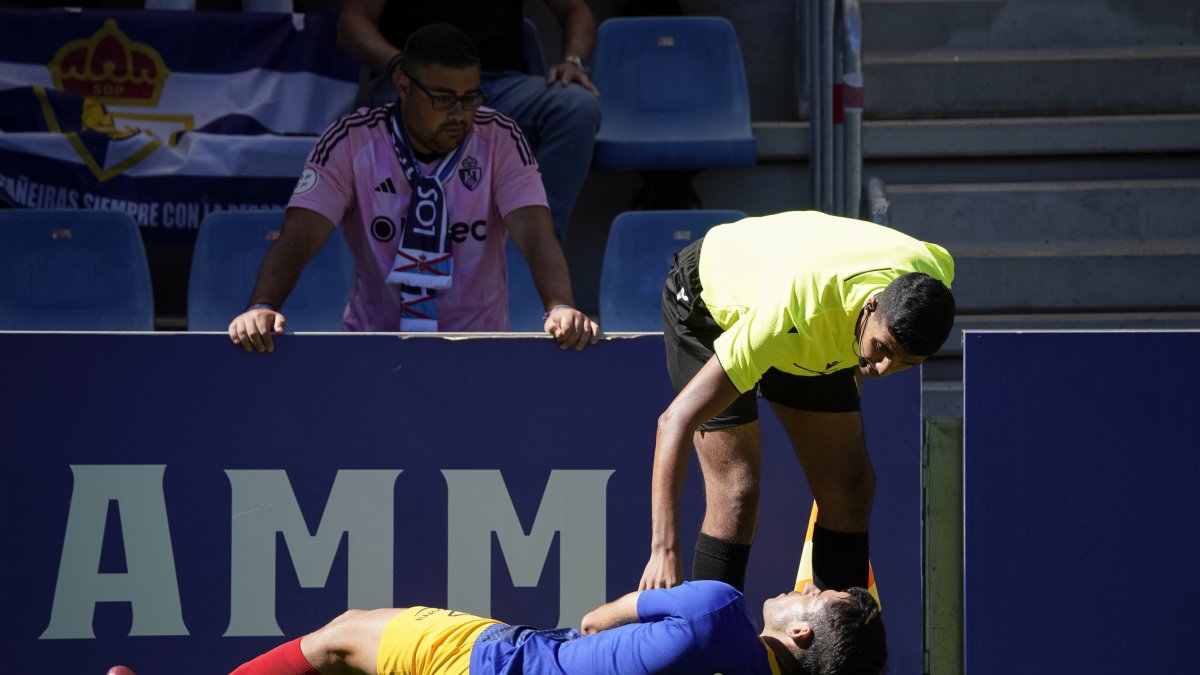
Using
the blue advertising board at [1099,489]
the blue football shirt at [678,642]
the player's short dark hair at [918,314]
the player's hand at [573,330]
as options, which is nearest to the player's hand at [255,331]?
the player's hand at [573,330]

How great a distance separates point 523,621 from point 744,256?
130cm

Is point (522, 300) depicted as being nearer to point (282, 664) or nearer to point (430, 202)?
point (430, 202)

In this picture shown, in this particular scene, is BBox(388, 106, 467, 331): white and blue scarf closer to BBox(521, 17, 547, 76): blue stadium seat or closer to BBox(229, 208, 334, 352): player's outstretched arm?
BBox(229, 208, 334, 352): player's outstretched arm

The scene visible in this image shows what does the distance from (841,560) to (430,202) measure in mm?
1748

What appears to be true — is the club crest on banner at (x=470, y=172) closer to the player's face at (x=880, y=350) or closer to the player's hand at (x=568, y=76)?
the player's hand at (x=568, y=76)

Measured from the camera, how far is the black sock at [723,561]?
141 inches

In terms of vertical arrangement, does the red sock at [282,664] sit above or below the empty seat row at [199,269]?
below

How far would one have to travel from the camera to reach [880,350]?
9.50 feet

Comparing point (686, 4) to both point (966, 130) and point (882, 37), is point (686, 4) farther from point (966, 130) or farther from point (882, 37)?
point (966, 130)

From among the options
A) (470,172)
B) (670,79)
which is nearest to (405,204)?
(470,172)

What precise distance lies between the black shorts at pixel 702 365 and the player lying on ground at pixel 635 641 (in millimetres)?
478

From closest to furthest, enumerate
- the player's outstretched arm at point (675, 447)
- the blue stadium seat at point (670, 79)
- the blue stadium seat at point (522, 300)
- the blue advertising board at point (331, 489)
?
the player's outstretched arm at point (675, 447) < the blue advertising board at point (331, 489) < the blue stadium seat at point (522, 300) < the blue stadium seat at point (670, 79)

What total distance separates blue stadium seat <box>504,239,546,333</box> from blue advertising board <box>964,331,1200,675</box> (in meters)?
2.20

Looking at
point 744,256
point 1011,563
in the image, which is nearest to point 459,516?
point 744,256
